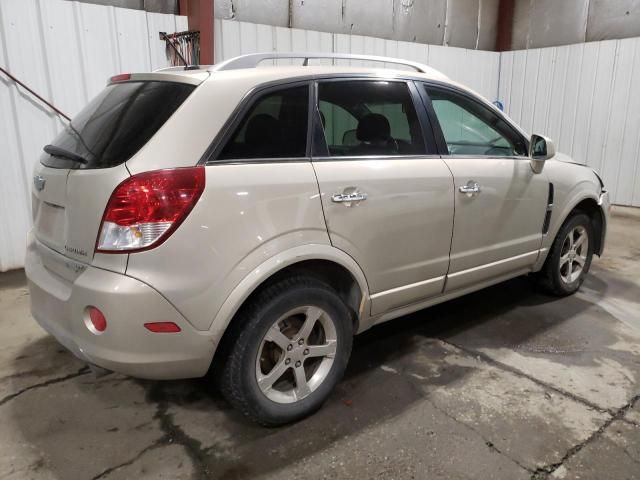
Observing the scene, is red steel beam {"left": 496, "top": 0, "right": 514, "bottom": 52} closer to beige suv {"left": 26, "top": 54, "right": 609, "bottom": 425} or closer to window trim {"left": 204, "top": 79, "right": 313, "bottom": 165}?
beige suv {"left": 26, "top": 54, "right": 609, "bottom": 425}

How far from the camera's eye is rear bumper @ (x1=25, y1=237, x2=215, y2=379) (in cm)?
189

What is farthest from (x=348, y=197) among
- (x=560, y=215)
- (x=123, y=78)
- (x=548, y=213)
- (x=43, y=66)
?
(x=43, y=66)

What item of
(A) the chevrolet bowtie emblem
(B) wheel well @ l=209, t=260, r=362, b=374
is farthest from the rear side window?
(A) the chevrolet bowtie emblem

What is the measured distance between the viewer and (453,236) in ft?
9.51

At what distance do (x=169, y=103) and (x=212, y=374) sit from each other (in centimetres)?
120

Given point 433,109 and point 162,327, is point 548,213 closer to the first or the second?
point 433,109

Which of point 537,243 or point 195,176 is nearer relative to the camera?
point 195,176

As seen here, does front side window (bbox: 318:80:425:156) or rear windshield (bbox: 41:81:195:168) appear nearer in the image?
rear windshield (bbox: 41:81:195:168)

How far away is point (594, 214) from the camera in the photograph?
13.4ft

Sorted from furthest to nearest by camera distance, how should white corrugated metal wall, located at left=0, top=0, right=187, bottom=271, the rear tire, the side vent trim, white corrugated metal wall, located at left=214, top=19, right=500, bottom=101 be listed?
white corrugated metal wall, located at left=214, top=19, right=500, bottom=101 → white corrugated metal wall, located at left=0, top=0, right=187, bottom=271 → the rear tire → the side vent trim

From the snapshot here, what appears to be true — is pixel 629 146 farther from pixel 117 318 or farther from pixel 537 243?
pixel 117 318

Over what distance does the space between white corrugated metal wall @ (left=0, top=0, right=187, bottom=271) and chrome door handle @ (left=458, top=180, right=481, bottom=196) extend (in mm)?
3462

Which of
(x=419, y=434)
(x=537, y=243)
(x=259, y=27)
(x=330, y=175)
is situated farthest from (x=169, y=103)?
(x=259, y=27)

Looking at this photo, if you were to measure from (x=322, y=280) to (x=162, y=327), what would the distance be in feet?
2.72
